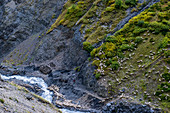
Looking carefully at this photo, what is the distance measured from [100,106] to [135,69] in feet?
30.9

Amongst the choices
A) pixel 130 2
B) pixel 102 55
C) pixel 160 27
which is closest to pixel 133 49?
pixel 102 55

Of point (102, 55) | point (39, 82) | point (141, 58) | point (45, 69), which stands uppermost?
point (102, 55)

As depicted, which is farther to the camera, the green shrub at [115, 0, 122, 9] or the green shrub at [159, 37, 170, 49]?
the green shrub at [115, 0, 122, 9]

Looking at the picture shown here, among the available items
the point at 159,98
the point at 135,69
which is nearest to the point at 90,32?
the point at 135,69

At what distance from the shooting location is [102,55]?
4166 cm

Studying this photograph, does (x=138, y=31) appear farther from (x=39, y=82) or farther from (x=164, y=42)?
(x=39, y=82)

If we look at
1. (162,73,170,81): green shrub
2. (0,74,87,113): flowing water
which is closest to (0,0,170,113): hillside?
(162,73,170,81): green shrub

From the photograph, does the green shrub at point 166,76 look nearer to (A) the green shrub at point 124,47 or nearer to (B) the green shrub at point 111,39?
(A) the green shrub at point 124,47

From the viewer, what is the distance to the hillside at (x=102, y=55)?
33.4m

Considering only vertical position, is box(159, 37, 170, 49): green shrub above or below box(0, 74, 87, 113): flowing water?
above

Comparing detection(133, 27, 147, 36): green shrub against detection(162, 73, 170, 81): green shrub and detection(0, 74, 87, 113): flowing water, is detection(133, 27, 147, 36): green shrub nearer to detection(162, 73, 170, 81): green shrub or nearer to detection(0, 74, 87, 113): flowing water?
detection(162, 73, 170, 81): green shrub

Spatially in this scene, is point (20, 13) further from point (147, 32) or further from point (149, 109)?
point (149, 109)

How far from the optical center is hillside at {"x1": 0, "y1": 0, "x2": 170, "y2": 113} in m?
33.4

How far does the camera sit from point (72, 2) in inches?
2633
